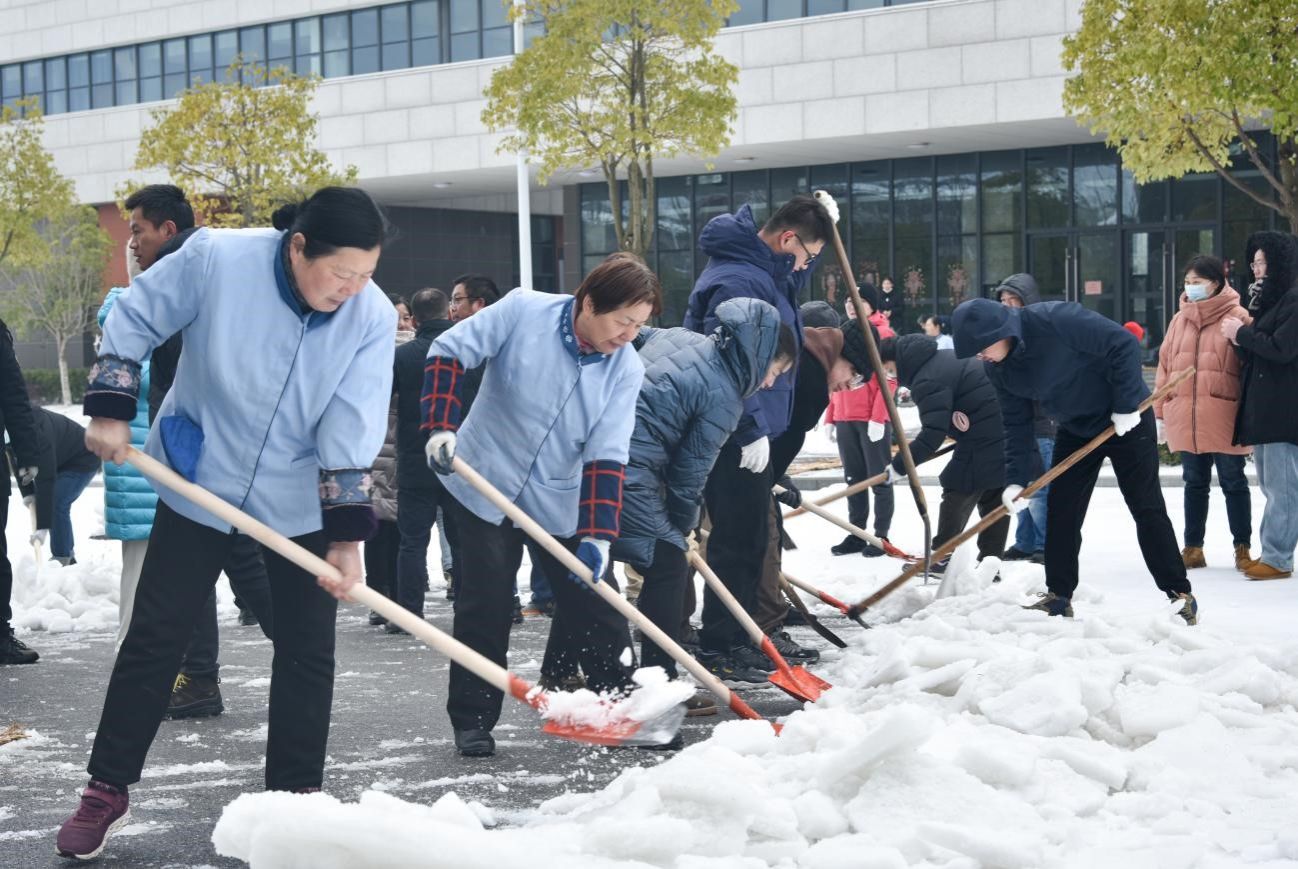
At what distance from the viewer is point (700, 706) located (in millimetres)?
6191

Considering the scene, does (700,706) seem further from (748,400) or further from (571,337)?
(571,337)

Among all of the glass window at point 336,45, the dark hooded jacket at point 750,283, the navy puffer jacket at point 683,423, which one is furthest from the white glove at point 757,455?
the glass window at point 336,45

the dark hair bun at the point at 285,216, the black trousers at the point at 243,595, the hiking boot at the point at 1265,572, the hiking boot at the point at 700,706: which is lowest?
the hiking boot at the point at 1265,572

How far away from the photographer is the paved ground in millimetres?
4535

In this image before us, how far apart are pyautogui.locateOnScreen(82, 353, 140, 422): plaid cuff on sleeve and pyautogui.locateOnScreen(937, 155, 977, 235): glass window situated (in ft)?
87.9

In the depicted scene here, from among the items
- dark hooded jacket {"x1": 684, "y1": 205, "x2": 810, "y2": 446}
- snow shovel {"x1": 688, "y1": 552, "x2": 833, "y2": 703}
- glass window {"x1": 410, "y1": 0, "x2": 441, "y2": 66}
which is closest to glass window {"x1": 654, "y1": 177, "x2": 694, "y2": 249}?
glass window {"x1": 410, "y1": 0, "x2": 441, "y2": 66}

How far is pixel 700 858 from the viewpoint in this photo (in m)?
3.81

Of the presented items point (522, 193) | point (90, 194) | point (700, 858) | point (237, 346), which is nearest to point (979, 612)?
point (700, 858)

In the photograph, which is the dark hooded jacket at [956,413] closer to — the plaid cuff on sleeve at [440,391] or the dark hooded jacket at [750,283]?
the dark hooded jacket at [750,283]

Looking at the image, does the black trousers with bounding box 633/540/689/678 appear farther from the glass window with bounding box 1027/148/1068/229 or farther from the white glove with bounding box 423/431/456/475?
the glass window with bounding box 1027/148/1068/229

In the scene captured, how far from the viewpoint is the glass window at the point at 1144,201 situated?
90.3 feet

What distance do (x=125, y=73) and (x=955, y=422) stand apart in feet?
116

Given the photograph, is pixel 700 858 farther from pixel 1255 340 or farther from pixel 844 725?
pixel 1255 340

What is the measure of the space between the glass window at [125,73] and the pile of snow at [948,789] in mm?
37884
